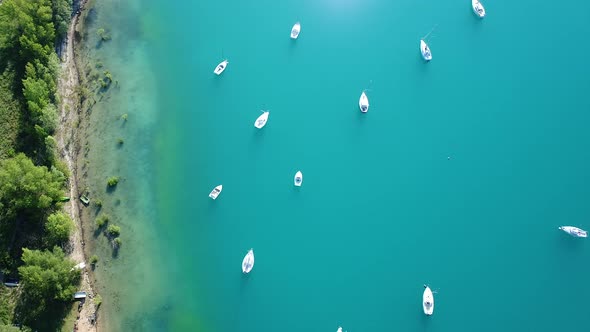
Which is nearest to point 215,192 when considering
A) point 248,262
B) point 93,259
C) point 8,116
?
point 248,262

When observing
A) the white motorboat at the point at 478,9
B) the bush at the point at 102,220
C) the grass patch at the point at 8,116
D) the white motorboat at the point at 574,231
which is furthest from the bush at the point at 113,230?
the white motorboat at the point at 478,9

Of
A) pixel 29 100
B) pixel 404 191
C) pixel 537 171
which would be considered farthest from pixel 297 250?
pixel 29 100

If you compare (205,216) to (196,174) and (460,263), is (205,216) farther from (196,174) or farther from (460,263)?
(460,263)

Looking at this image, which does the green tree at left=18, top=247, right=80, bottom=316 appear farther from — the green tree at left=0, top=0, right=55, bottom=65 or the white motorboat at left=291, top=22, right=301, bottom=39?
Answer: the white motorboat at left=291, top=22, right=301, bottom=39

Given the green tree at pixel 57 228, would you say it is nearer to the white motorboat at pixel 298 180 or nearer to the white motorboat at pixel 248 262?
the white motorboat at pixel 248 262

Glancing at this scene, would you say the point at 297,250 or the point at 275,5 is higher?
the point at 275,5

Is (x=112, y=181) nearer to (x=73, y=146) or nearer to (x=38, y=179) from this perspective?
(x=73, y=146)

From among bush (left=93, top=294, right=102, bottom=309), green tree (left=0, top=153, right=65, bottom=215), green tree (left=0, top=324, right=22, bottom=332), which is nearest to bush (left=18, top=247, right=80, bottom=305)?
bush (left=93, top=294, right=102, bottom=309)
